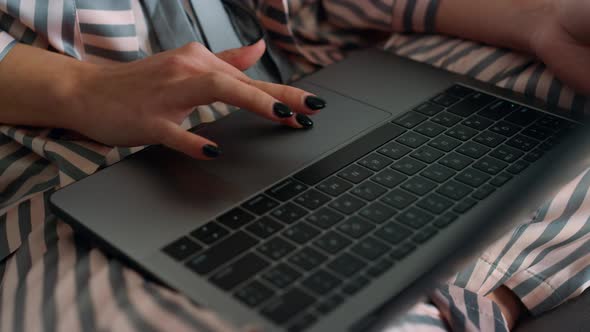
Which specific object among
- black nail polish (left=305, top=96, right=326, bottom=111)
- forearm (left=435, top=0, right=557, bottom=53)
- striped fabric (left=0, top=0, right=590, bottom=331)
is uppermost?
forearm (left=435, top=0, right=557, bottom=53)

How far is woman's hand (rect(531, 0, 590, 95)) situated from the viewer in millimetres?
591

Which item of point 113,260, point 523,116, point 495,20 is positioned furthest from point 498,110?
point 113,260

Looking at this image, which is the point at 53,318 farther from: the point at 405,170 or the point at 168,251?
the point at 405,170

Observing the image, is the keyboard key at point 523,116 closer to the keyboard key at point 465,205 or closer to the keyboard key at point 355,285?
the keyboard key at point 465,205

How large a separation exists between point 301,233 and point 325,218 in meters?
0.02

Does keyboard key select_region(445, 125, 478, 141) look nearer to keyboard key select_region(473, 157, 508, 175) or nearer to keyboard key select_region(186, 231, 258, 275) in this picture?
keyboard key select_region(473, 157, 508, 175)

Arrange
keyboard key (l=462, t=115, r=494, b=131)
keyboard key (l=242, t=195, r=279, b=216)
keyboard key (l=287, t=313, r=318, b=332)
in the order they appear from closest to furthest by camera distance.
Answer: keyboard key (l=287, t=313, r=318, b=332), keyboard key (l=242, t=195, r=279, b=216), keyboard key (l=462, t=115, r=494, b=131)

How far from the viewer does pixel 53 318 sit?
0.45 m

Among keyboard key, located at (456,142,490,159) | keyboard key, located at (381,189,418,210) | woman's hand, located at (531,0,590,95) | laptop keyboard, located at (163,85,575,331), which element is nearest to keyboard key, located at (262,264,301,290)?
laptop keyboard, located at (163,85,575,331)

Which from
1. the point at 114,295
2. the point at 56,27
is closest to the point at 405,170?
the point at 114,295

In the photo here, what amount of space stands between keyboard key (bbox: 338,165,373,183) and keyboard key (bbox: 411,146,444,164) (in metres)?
0.05

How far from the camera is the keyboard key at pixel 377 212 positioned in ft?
1.51

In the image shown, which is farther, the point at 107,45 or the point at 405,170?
the point at 107,45

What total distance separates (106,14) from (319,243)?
331 millimetres
